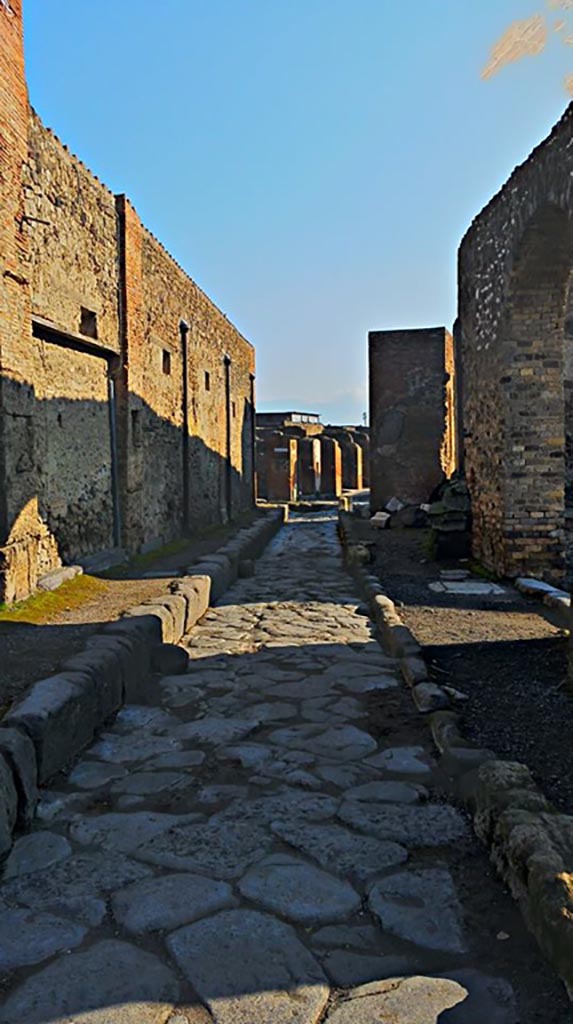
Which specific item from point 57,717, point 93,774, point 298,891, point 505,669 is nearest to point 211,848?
point 298,891

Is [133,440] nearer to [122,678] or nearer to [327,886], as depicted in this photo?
[122,678]

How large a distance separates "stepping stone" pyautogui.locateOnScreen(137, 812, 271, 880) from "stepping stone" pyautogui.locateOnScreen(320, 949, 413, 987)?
23.6 inches

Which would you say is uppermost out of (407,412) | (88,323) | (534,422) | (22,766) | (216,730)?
(88,323)

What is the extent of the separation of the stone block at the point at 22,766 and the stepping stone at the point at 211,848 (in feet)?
1.96

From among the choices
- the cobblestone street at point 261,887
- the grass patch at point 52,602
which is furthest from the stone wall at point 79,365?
the cobblestone street at point 261,887

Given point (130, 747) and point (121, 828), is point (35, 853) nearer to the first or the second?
point (121, 828)

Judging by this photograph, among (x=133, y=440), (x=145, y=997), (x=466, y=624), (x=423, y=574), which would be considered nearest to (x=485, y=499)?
(x=423, y=574)

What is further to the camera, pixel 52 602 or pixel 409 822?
pixel 52 602

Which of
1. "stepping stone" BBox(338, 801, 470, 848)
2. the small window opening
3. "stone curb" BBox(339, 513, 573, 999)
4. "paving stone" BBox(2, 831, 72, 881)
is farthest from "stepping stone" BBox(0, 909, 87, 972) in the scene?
the small window opening

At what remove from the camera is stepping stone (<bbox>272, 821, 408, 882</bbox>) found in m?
2.85

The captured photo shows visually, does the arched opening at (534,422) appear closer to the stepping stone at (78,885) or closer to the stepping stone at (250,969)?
the stepping stone at (78,885)

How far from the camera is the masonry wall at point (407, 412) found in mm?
17875

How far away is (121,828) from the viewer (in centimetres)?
321

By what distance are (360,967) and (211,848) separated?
928 millimetres
